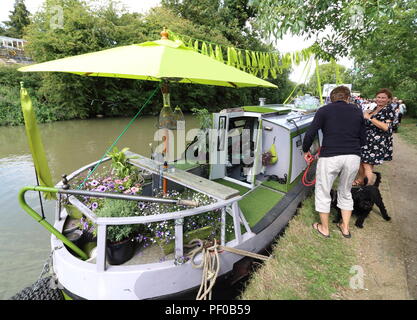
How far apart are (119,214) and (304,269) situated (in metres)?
2.37

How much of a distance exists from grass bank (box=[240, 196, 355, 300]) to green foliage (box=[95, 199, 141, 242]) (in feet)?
5.02

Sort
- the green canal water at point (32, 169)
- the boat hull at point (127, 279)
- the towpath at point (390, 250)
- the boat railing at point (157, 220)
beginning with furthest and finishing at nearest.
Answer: the green canal water at point (32, 169)
the towpath at point (390, 250)
the boat hull at point (127, 279)
the boat railing at point (157, 220)

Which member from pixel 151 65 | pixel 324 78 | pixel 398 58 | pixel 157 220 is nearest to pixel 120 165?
pixel 157 220

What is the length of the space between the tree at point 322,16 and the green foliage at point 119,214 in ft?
10.3

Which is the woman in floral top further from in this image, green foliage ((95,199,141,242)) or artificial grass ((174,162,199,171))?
green foliage ((95,199,141,242))

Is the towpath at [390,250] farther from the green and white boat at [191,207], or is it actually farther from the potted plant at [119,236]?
the potted plant at [119,236]

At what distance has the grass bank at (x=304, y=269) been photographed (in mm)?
2650

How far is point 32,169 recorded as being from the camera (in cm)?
808

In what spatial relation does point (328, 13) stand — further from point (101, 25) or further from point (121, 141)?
point (101, 25)

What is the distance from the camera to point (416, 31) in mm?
13359

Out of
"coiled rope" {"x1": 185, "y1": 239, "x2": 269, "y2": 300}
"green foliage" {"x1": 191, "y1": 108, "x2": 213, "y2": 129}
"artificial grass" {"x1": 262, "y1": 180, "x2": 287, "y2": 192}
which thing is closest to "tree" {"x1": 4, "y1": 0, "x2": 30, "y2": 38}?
"green foliage" {"x1": 191, "y1": 108, "x2": 213, "y2": 129}

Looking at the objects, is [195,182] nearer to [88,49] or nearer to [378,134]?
[378,134]

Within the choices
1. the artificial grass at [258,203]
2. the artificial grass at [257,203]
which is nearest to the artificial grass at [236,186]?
the artificial grass at [257,203]
